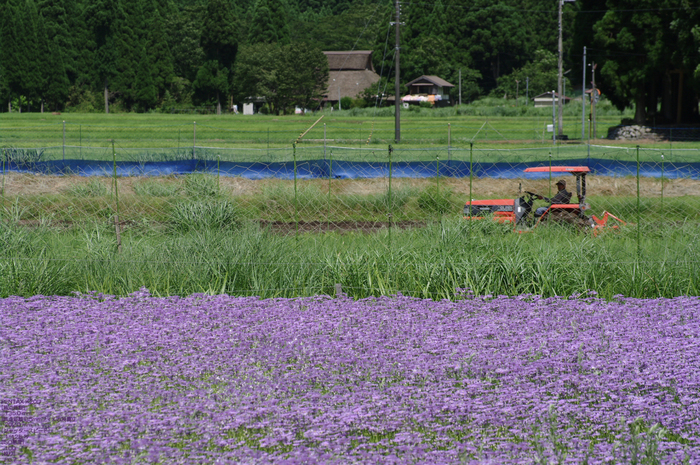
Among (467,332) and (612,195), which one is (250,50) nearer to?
(612,195)

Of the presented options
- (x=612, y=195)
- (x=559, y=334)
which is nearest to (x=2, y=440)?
(x=559, y=334)

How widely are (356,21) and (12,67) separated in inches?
2641

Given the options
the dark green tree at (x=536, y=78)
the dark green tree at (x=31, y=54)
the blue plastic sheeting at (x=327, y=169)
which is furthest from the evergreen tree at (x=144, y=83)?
the blue plastic sheeting at (x=327, y=169)

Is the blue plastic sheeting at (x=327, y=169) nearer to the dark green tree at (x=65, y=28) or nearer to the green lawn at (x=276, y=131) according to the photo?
the green lawn at (x=276, y=131)

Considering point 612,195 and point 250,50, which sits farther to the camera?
point 250,50

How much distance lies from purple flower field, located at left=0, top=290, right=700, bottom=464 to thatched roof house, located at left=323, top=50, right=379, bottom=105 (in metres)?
89.2

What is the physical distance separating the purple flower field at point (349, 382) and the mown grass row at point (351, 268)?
104 cm

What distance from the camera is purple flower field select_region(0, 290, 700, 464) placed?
4.63m

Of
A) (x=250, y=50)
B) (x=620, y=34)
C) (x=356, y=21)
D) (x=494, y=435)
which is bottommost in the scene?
(x=494, y=435)

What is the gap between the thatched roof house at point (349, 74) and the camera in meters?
101

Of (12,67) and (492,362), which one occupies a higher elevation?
(12,67)

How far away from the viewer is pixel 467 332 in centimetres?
723

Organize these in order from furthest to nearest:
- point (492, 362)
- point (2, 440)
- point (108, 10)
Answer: point (108, 10) < point (492, 362) < point (2, 440)

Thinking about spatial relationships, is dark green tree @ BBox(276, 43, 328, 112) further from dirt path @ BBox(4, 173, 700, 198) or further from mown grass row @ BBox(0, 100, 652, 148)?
dirt path @ BBox(4, 173, 700, 198)
